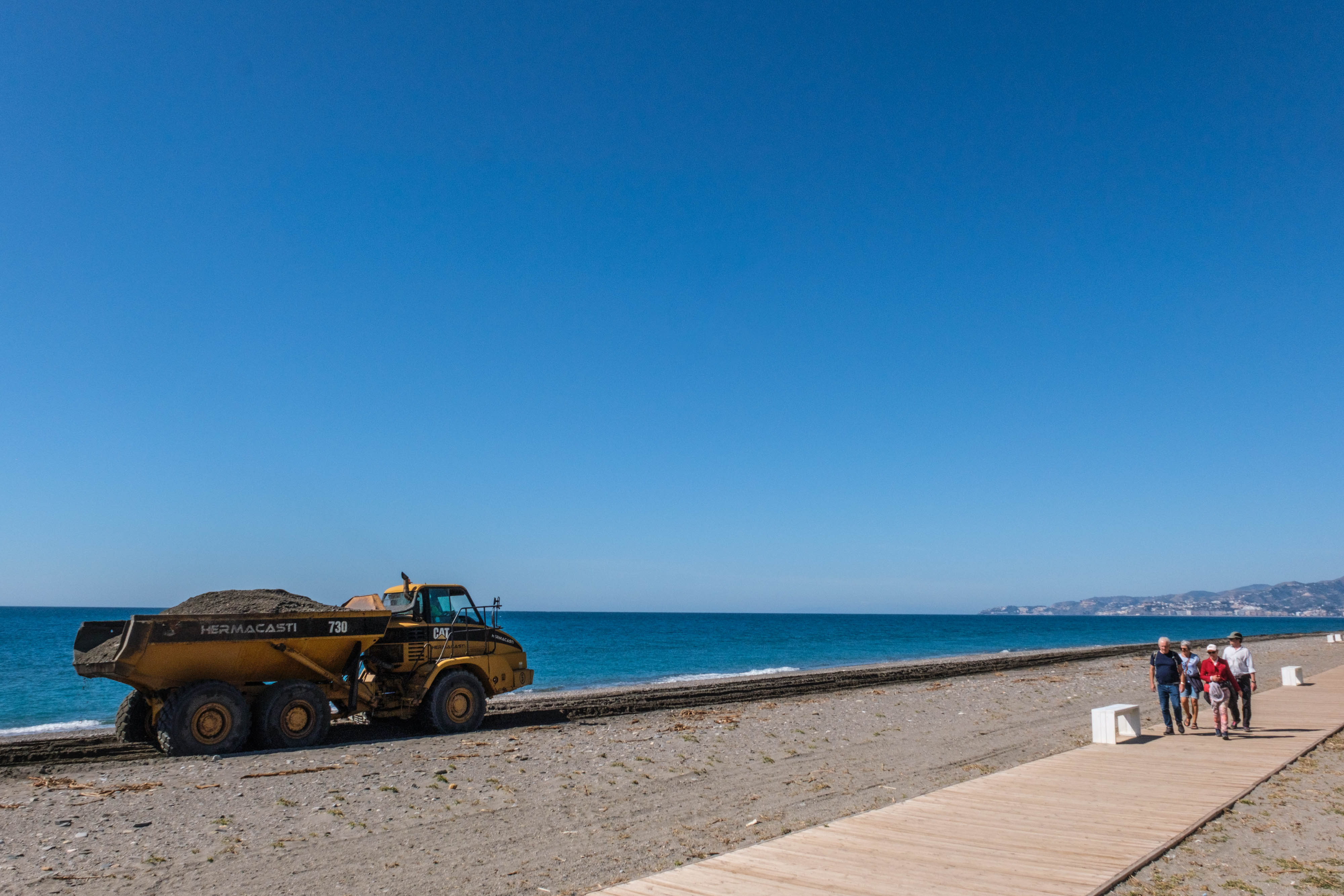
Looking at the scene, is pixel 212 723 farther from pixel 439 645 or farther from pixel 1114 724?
pixel 1114 724

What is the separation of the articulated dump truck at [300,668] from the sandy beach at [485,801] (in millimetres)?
625

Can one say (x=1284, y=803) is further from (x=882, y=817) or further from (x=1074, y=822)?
(x=882, y=817)

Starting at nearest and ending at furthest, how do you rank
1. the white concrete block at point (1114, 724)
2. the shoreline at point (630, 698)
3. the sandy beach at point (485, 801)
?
1. the sandy beach at point (485, 801)
2. the white concrete block at point (1114, 724)
3. the shoreline at point (630, 698)

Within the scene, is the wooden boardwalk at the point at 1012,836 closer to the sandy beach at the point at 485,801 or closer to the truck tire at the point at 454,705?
the sandy beach at the point at 485,801

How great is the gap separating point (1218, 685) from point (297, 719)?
16.4m

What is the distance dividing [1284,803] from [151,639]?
16102 millimetres

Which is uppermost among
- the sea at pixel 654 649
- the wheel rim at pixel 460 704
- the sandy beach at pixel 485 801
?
the wheel rim at pixel 460 704

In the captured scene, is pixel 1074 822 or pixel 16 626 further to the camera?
pixel 16 626

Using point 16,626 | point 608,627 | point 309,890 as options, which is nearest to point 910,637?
point 608,627

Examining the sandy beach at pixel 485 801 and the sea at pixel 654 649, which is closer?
the sandy beach at pixel 485 801

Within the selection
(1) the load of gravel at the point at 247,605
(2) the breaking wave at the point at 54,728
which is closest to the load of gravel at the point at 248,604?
(1) the load of gravel at the point at 247,605

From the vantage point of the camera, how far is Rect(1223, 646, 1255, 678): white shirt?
15.3 metres

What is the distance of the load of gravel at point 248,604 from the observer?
1470cm

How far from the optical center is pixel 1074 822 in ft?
28.9
